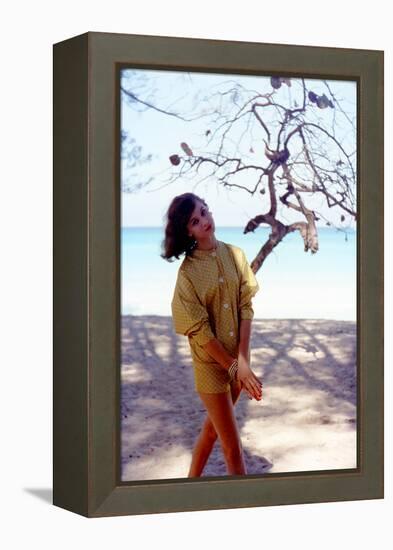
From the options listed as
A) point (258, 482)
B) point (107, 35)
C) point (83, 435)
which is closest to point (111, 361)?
point (83, 435)

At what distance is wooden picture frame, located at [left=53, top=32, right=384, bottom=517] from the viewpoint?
9391 mm

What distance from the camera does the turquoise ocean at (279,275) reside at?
950 cm

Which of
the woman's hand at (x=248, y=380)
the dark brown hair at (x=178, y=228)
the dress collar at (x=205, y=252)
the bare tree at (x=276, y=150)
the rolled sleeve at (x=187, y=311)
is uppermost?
the bare tree at (x=276, y=150)

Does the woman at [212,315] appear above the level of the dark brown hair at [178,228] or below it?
below

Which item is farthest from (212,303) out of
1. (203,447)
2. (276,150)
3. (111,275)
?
(276,150)

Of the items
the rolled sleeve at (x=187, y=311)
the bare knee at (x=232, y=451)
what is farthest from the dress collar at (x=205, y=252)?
the bare knee at (x=232, y=451)

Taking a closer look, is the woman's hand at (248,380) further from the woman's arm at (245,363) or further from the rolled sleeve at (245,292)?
the rolled sleeve at (245,292)

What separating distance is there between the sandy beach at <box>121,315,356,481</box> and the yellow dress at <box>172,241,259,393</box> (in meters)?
0.07

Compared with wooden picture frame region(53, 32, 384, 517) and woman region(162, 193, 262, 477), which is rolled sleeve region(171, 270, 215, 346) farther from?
wooden picture frame region(53, 32, 384, 517)

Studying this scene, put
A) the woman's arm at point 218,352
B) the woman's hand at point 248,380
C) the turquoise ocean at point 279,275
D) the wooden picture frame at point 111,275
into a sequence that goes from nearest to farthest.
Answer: the wooden picture frame at point 111,275
the turquoise ocean at point 279,275
the woman's arm at point 218,352
the woman's hand at point 248,380

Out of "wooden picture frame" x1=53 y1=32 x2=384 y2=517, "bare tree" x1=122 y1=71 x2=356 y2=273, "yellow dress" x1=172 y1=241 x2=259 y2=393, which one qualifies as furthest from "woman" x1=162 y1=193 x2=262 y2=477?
"wooden picture frame" x1=53 y1=32 x2=384 y2=517

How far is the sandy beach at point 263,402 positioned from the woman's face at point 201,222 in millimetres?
492

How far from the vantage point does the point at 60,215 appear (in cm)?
974

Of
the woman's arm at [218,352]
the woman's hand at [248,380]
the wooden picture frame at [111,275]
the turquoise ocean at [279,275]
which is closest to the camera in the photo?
the wooden picture frame at [111,275]
